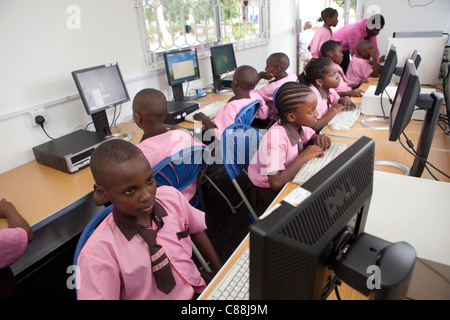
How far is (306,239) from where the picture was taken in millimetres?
400

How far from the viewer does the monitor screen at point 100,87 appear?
1.87 meters

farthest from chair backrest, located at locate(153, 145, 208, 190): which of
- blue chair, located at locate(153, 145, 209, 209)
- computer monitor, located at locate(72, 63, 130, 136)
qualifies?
computer monitor, located at locate(72, 63, 130, 136)

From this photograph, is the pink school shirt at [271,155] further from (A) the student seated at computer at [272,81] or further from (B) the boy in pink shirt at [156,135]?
(A) the student seated at computer at [272,81]

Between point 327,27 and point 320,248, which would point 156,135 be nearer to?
point 320,248

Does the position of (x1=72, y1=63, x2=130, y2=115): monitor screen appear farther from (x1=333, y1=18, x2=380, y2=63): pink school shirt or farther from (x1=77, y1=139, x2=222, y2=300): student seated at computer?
(x1=333, y1=18, x2=380, y2=63): pink school shirt

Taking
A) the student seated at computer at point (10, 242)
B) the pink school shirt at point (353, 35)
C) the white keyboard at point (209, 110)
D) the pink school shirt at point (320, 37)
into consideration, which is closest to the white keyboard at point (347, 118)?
the white keyboard at point (209, 110)

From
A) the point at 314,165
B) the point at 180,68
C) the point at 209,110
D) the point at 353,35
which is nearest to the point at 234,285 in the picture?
the point at 314,165

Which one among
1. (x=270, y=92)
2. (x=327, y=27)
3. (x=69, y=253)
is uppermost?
(x=327, y=27)

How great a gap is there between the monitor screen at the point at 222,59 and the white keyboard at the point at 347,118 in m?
1.42

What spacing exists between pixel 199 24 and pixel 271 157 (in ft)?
7.84

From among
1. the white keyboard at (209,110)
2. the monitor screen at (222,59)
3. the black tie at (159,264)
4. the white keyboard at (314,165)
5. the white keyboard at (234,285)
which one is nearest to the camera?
the white keyboard at (234,285)

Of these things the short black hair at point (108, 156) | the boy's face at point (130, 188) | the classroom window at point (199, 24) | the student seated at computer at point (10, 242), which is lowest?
the student seated at computer at point (10, 242)

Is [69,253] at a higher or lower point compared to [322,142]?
lower
